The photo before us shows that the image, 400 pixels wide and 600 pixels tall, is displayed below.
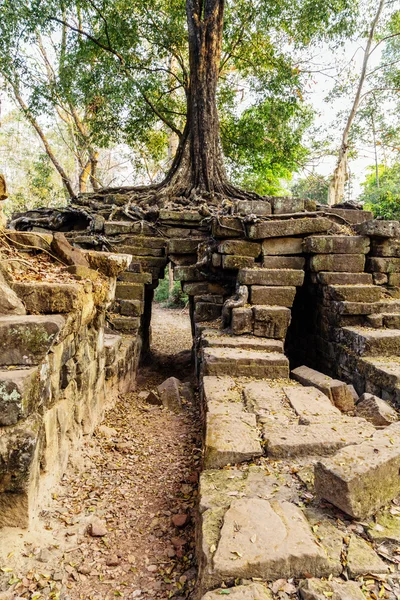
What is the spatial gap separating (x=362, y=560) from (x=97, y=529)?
1464 mm

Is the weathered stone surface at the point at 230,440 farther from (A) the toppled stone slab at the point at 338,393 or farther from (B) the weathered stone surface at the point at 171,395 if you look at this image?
(B) the weathered stone surface at the point at 171,395

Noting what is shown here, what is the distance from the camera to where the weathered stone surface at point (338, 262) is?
5.23m

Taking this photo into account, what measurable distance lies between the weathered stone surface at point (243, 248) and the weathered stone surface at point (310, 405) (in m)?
2.30

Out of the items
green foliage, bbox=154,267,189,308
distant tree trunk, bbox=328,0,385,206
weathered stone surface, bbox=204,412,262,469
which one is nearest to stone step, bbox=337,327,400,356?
weathered stone surface, bbox=204,412,262,469

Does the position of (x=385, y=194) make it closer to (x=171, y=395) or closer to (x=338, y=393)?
(x=338, y=393)

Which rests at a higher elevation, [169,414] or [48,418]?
[48,418]

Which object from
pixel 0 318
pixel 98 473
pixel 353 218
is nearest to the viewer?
pixel 0 318

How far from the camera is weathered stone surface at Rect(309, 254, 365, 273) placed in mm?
5230

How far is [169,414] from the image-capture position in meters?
4.46

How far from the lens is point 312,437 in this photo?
8.24ft

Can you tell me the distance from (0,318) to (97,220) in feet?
16.7

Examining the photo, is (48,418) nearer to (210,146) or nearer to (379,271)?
(379,271)

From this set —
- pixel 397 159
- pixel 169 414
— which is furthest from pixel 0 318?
pixel 397 159

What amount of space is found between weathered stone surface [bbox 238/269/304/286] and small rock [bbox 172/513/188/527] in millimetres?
3156
